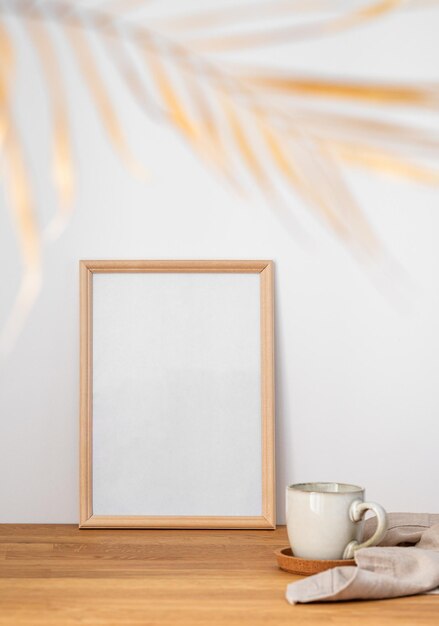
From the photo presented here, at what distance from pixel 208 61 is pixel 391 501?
726 mm

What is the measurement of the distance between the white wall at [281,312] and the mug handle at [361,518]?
1.35 ft

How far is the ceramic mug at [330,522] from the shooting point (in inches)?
35.5

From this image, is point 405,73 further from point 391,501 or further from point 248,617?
point 248,617

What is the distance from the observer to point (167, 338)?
131cm

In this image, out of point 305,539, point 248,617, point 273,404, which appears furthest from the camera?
point 273,404

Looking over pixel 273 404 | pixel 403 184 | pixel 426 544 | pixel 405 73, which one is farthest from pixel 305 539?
pixel 405 73

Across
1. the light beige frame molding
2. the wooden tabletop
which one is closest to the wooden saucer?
the wooden tabletop

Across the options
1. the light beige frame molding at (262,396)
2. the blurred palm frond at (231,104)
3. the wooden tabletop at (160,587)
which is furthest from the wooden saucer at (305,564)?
the blurred palm frond at (231,104)

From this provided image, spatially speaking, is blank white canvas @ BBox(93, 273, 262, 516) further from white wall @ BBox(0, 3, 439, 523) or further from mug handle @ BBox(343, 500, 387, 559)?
mug handle @ BBox(343, 500, 387, 559)

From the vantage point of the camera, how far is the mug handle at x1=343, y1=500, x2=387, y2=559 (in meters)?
0.90

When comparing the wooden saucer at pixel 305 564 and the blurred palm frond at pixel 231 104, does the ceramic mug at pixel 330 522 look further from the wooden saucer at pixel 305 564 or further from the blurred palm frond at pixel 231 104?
the blurred palm frond at pixel 231 104

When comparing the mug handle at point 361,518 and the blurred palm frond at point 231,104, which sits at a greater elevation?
the blurred palm frond at point 231,104

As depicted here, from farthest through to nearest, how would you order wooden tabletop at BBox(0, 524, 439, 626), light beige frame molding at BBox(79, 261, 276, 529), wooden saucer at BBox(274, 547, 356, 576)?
light beige frame molding at BBox(79, 261, 276, 529), wooden saucer at BBox(274, 547, 356, 576), wooden tabletop at BBox(0, 524, 439, 626)

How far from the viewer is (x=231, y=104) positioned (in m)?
1.31
